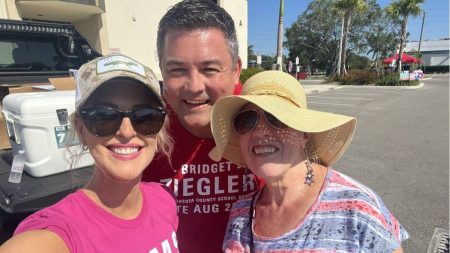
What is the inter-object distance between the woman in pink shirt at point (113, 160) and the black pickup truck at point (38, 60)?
1167 mm

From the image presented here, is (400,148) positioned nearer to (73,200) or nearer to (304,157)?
(304,157)

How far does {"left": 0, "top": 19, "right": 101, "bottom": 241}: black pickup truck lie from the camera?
2426 millimetres

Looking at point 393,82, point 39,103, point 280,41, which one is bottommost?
point 393,82

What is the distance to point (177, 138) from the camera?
6.56 feet

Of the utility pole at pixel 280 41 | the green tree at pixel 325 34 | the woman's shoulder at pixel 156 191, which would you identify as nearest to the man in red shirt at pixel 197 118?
the woman's shoulder at pixel 156 191

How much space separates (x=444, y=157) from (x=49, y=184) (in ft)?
22.1

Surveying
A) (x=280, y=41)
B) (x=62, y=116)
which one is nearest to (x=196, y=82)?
(x=62, y=116)

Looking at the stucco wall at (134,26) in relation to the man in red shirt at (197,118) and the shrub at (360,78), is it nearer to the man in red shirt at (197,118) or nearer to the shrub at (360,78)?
the man in red shirt at (197,118)

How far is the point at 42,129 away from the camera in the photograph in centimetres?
251

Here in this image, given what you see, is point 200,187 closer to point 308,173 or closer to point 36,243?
point 308,173

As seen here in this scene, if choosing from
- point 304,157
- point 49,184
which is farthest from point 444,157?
point 49,184

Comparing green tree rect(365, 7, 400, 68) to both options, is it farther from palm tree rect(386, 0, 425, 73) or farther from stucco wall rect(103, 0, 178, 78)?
stucco wall rect(103, 0, 178, 78)

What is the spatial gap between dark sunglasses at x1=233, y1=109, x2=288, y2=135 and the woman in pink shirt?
36 cm

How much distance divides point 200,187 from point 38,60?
3662mm
